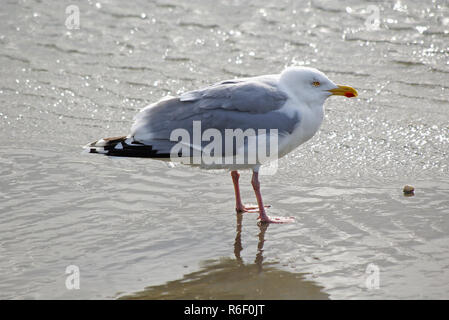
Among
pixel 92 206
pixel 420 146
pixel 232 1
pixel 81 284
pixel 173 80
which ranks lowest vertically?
pixel 81 284

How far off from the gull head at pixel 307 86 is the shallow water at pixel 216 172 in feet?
2.82

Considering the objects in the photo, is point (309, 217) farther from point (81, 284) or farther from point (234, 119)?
point (81, 284)

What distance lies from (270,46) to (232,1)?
173 centimetres

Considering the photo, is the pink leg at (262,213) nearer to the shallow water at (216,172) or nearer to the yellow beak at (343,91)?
the shallow water at (216,172)

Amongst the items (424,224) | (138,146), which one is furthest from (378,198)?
(138,146)

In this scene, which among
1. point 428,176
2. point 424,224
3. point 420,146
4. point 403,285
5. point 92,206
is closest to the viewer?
point 403,285

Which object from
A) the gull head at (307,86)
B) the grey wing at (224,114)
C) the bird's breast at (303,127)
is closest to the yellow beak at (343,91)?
the gull head at (307,86)

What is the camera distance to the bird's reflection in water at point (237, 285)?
4.49m

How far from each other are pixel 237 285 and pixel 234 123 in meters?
1.38

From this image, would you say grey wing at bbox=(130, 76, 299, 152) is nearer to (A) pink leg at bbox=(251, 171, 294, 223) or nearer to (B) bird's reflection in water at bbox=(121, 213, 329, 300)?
(A) pink leg at bbox=(251, 171, 294, 223)

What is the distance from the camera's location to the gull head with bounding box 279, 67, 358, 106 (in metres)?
5.61

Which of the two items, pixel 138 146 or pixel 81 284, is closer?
pixel 81 284

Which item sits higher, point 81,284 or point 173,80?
point 173,80

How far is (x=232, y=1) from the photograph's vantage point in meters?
→ 10.7
